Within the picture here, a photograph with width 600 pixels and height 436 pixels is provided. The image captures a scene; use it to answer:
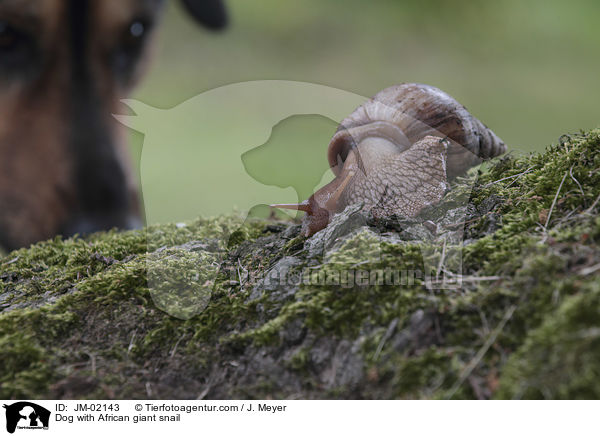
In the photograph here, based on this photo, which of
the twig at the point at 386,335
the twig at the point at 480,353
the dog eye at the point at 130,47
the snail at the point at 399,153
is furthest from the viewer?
the dog eye at the point at 130,47

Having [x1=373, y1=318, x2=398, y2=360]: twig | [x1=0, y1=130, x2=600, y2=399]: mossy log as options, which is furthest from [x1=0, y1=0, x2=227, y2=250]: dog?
[x1=373, y1=318, x2=398, y2=360]: twig

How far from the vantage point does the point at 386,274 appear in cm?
126

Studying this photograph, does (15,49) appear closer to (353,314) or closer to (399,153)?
(399,153)

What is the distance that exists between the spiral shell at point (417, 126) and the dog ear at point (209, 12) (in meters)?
2.83

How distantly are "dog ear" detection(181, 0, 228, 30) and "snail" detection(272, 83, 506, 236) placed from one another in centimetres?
283

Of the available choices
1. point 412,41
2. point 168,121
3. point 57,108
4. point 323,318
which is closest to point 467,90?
point 412,41

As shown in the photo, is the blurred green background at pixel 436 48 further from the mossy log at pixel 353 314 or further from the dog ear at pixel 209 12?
the mossy log at pixel 353 314

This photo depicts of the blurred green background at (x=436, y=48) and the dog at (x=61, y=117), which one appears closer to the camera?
the dog at (x=61, y=117)

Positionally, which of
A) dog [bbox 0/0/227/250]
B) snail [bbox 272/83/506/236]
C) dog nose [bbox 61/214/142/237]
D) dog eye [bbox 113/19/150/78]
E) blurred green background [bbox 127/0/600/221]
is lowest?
snail [bbox 272/83/506/236]

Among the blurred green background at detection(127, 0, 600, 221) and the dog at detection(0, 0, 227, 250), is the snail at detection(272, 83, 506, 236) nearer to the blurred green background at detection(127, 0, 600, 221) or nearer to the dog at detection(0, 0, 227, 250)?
the dog at detection(0, 0, 227, 250)

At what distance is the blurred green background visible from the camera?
4.69 metres

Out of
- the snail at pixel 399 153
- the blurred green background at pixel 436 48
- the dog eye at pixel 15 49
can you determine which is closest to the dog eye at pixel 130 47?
the dog eye at pixel 15 49
